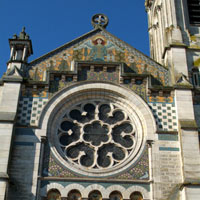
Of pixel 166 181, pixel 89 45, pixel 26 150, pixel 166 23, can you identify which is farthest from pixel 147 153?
pixel 166 23

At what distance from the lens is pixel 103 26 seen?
18812mm

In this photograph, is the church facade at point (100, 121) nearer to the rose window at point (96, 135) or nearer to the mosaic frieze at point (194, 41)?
the rose window at point (96, 135)

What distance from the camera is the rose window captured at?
48.9 ft

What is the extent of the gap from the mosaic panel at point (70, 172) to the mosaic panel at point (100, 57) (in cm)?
370

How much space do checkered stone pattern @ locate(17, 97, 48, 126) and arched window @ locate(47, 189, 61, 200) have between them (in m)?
2.73

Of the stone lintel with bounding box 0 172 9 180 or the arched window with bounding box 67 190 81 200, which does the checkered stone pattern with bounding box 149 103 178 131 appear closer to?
the arched window with bounding box 67 190 81 200

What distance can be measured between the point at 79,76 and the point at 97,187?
4.88 meters

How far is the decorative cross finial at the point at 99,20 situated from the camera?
1878cm

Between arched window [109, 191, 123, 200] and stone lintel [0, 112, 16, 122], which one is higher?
stone lintel [0, 112, 16, 122]

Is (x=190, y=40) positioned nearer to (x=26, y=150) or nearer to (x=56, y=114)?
(x=56, y=114)

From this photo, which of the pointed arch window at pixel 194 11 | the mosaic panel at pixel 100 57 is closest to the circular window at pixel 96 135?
the mosaic panel at pixel 100 57

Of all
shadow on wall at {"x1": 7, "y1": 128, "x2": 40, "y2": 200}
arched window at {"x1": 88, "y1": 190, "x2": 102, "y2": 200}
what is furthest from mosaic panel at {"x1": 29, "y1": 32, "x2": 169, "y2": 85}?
arched window at {"x1": 88, "y1": 190, "x2": 102, "y2": 200}

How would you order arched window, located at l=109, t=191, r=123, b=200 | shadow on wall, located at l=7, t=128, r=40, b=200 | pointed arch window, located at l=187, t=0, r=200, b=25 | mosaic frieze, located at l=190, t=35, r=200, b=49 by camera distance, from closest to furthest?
shadow on wall, located at l=7, t=128, r=40, b=200 → arched window, located at l=109, t=191, r=123, b=200 → mosaic frieze, located at l=190, t=35, r=200, b=49 → pointed arch window, located at l=187, t=0, r=200, b=25

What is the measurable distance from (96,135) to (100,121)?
24.5 inches
